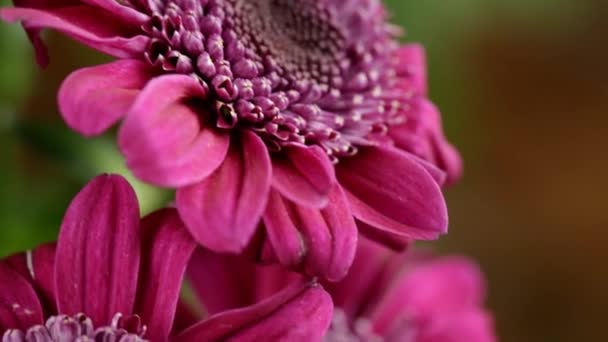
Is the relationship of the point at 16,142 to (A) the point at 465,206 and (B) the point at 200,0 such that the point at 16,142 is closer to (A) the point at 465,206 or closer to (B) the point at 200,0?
(B) the point at 200,0

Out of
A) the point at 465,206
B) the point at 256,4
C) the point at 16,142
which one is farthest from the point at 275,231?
the point at 465,206

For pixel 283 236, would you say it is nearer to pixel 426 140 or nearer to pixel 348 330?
pixel 426 140

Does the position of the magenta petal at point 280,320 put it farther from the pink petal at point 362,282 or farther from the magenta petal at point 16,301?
the pink petal at point 362,282

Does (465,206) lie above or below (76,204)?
below

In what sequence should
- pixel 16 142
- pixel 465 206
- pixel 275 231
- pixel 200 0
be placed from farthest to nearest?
1. pixel 465 206
2. pixel 16 142
3. pixel 200 0
4. pixel 275 231

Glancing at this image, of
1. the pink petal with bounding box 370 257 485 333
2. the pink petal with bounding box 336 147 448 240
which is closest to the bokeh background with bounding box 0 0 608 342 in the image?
the pink petal with bounding box 370 257 485 333

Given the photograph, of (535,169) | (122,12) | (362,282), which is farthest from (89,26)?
(535,169)

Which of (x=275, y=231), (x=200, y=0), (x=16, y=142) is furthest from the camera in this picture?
(x=16, y=142)
